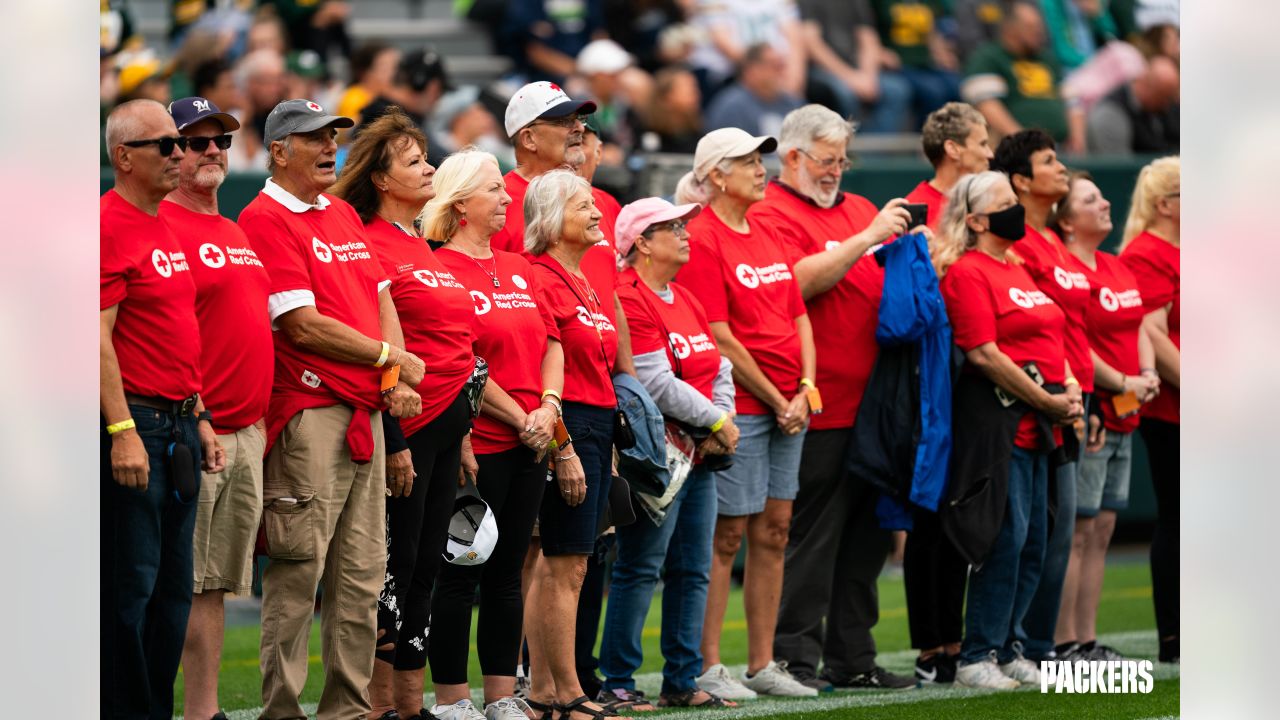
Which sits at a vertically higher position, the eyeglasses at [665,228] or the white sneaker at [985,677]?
the eyeglasses at [665,228]

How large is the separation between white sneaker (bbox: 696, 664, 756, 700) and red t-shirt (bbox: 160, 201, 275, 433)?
2.36m

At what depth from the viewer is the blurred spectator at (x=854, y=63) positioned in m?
14.5

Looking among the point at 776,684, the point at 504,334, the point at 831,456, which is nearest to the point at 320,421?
the point at 504,334

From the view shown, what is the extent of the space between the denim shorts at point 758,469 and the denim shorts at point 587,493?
0.94 metres

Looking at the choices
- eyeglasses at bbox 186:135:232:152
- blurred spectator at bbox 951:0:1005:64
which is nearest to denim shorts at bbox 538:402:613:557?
eyeglasses at bbox 186:135:232:152

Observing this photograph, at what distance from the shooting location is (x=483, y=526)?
5.75m

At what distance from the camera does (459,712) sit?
579 centimetres

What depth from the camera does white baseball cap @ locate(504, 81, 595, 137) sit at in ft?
22.0

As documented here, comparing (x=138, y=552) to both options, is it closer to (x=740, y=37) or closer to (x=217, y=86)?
(x=217, y=86)

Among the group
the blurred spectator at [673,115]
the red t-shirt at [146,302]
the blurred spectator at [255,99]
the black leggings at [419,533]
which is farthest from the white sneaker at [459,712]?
the blurred spectator at [673,115]

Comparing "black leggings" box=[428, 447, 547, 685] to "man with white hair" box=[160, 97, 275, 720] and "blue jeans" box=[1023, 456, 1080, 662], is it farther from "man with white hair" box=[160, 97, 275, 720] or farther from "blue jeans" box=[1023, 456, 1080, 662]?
"blue jeans" box=[1023, 456, 1080, 662]

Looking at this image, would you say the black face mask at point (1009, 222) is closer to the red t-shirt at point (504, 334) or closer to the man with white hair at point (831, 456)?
the man with white hair at point (831, 456)

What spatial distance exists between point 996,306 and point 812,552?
1.27 meters
